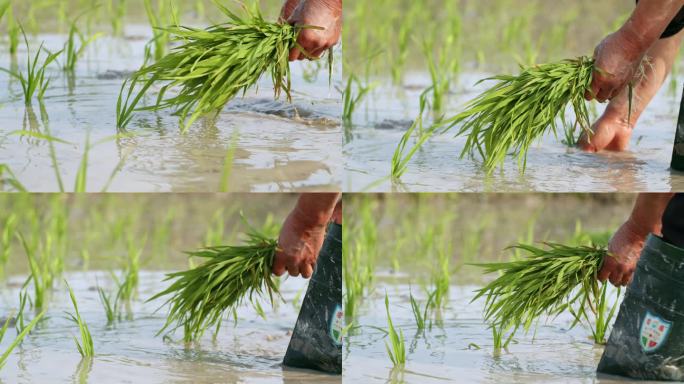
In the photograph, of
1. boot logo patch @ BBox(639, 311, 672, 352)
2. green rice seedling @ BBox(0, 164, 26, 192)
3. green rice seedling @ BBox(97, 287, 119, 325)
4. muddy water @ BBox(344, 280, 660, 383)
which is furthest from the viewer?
green rice seedling @ BBox(97, 287, 119, 325)

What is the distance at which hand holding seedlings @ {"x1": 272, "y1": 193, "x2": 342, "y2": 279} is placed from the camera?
2.89 metres

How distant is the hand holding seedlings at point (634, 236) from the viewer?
2.97 m

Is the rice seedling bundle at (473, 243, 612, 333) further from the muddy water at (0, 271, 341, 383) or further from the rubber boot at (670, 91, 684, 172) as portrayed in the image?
the muddy water at (0, 271, 341, 383)

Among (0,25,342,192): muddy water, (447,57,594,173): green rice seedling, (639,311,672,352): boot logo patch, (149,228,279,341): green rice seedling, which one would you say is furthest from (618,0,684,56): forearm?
(149,228,279,341): green rice seedling

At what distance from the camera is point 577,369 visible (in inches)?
117

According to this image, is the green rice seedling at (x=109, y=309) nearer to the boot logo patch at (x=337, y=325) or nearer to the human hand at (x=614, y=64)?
the boot logo patch at (x=337, y=325)

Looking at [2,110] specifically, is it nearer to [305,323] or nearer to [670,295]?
[305,323]

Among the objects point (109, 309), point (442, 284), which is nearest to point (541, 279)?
point (442, 284)

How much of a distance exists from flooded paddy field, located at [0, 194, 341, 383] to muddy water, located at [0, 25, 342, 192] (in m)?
0.44

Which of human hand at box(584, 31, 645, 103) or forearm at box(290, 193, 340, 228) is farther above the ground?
human hand at box(584, 31, 645, 103)

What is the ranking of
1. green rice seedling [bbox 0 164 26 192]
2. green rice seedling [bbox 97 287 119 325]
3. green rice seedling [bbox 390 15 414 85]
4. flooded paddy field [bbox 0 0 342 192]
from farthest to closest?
1. green rice seedling [bbox 390 15 414 85]
2. green rice seedling [bbox 97 287 119 325]
3. flooded paddy field [bbox 0 0 342 192]
4. green rice seedling [bbox 0 164 26 192]

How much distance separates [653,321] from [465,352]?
55 cm

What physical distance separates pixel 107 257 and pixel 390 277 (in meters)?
1.10

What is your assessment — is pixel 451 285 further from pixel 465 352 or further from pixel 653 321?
pixel 653 321
